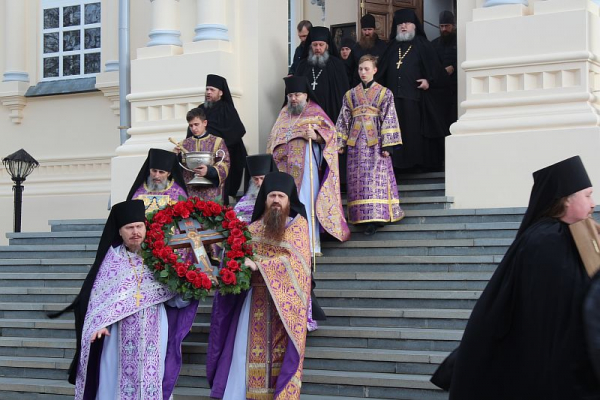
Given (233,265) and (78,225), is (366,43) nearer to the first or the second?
(78,225)

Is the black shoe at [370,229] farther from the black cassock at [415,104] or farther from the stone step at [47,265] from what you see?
the stone step at [47,265]

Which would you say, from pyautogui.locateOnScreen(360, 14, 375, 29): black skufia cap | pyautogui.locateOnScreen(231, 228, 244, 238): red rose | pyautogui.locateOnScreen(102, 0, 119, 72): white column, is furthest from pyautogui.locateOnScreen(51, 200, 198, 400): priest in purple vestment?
pyautogui.locateOnScreen(102, 0, 119, 72): white column

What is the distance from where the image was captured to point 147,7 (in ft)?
51.0

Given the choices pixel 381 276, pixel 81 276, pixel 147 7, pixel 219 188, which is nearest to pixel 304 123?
pixel 219 188

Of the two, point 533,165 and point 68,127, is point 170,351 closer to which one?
point 533,165

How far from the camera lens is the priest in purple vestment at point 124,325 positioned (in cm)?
811

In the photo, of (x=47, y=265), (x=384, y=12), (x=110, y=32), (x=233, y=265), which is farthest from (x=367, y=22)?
(x=233, y=265)

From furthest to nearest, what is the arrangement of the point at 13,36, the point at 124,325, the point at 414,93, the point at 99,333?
1. the point at 13,36
2. the point at 414,93
3. the point at 124,325
4. the point at 99,333

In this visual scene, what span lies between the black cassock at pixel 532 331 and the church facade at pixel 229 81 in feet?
17.4

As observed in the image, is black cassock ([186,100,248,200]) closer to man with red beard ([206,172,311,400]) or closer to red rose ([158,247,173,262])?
man with red beard ([206,172,311,400])

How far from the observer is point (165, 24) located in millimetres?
13477

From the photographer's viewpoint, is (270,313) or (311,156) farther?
(311,156)

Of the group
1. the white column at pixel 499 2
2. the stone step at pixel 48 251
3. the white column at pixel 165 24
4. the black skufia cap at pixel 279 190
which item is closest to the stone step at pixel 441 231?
the black skufia cap at pixel 279 190

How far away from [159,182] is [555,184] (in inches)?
204
